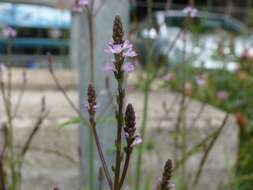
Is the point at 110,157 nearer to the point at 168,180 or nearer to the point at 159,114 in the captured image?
the point at 168,180

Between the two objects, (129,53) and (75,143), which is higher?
(129,53)

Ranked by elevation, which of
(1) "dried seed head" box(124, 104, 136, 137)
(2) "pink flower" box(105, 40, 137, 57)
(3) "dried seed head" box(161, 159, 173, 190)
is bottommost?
(3) "dried seed head" box(161, 159, 173, 190)

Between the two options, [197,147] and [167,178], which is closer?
[167,178]

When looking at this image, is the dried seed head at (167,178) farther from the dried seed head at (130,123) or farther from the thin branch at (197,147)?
the thin branch at (197,147)

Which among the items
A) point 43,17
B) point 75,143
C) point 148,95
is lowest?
point 75,143

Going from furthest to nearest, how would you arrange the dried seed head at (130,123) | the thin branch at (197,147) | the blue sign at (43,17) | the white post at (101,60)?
1. the blue sign at (43,17)
2. the white post at (101,60)
3. the thin branch at (197,147)
4. the dried seed head at (130,123)

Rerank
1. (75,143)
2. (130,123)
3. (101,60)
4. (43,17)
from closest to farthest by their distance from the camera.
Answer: (130,123)
(101,60)
(75,143)
(43,17)

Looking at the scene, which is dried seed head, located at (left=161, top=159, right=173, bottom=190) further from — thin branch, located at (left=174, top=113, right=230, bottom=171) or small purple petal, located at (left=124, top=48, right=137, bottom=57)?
thin branch, located at (left=174, top=113, right=230, bottom=171)

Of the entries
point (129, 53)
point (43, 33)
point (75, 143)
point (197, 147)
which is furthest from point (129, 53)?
point (43, 33)

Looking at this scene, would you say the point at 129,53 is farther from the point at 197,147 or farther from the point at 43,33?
the point at 43,33

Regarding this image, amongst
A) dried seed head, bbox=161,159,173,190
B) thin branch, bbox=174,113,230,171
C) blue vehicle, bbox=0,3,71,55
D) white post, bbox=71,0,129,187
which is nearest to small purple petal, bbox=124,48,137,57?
dried seed head, bbox=161,159,173,190

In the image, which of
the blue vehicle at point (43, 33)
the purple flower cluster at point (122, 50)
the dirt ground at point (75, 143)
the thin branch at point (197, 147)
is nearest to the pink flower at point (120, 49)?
the purple flower cluster at point (122, 50)
